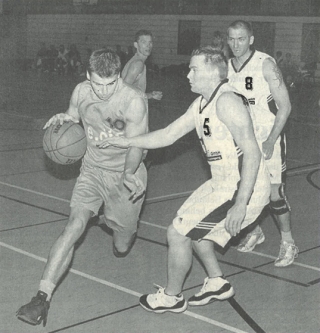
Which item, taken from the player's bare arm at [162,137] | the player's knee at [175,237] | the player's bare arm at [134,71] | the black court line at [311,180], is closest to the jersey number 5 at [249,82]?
the player's bare arm at [162,137]

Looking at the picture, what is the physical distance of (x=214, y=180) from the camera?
4461 millimetres

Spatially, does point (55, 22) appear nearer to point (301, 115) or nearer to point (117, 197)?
point (301, 115)

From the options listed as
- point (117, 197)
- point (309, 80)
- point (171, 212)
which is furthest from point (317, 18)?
point (117, 197)

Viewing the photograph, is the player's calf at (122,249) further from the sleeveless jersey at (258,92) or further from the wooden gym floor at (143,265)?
the sleeveless jersey at (258,92)

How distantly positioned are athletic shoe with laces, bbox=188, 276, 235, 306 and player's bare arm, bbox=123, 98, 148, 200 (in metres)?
0.84

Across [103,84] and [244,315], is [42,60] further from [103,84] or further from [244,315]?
[244,315]

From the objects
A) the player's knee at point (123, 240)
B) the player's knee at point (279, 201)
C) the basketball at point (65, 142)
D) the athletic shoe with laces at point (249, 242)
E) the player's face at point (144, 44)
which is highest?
the player's face at point (144, 44)

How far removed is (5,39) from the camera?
44.2 metres

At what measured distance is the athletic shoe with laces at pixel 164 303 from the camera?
4.45 m

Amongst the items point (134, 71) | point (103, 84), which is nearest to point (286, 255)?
point (103, 84)

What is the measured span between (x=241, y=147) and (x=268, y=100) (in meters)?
1.67

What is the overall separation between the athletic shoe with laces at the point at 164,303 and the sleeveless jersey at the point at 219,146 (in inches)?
32.5

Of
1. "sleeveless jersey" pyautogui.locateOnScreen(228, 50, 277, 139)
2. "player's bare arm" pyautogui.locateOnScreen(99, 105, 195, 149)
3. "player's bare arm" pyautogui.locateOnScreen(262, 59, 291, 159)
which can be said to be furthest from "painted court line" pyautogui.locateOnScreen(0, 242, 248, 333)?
"sleeveless jersey" pyautogui.locateOnScreen(228, 50, 277, 139)

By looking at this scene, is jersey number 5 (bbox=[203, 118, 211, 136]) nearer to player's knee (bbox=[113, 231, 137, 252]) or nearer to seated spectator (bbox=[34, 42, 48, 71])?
player's knee (bbox=[113, 231, 137, 252])
